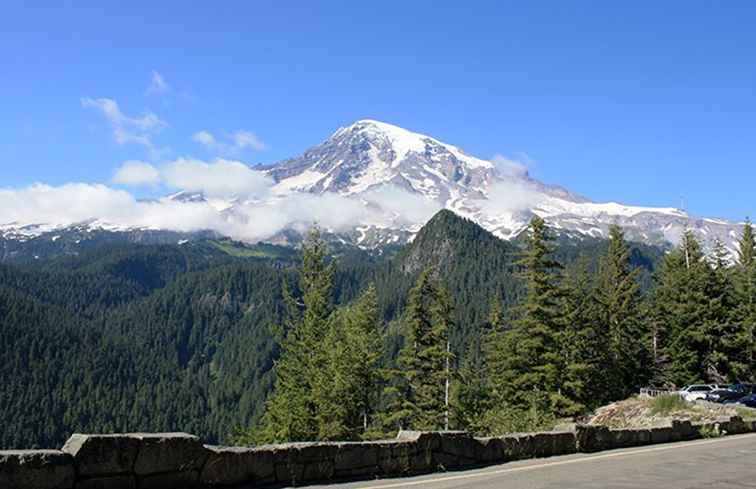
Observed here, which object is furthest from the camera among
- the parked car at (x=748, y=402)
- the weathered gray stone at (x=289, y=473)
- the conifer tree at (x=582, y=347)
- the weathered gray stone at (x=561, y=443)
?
the conifer tree at (x=582, y=347)

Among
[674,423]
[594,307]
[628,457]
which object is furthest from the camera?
[594,307]

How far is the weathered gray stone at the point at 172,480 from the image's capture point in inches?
308

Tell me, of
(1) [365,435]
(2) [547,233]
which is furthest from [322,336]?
(2) [547,233]

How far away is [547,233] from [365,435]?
17.4 m

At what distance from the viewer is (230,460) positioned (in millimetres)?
8641

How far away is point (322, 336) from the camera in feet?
129

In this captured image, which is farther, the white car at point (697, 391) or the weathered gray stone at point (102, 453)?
the white car at point (697, 391)

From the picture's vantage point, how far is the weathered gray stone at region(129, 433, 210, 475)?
7836 millimetres

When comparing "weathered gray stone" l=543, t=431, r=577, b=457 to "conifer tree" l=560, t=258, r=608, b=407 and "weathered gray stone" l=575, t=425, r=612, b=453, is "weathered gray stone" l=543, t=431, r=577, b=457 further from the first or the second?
"conifer tree" l=560, t=258, r=608, b=407

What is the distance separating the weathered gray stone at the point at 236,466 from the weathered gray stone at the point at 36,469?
1720mm

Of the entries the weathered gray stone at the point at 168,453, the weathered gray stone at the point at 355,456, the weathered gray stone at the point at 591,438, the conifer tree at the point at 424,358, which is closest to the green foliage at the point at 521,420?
the weathered gray stone at the point at 591,438

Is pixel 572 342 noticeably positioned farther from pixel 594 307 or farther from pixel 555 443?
pixel 555 443

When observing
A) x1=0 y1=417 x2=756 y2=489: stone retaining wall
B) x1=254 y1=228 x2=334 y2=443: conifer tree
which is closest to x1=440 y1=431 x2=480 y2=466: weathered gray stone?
x1=0 y1=417 x2=756 y2=489: stone retaining wall

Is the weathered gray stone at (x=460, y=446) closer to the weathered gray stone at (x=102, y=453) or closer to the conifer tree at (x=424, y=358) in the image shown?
the weathered gray stone at (x=102, y=453)
